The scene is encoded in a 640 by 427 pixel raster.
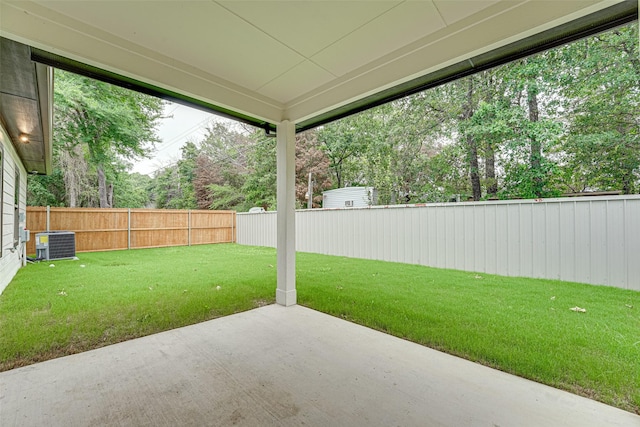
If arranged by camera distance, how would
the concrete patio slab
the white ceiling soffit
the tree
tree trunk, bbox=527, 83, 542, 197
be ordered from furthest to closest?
1. the tree
2. tree trunk, bbox=527, 83, 542, 197
3. the white ceiling soffit
4. the concrete patio slab

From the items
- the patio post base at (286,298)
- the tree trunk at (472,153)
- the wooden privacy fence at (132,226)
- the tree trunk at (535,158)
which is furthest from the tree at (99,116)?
the tree trunk at (535,158)

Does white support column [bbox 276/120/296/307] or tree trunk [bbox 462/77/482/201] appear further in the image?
tree trunk [bbox 462/77/482/201]

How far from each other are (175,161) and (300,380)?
2104cm

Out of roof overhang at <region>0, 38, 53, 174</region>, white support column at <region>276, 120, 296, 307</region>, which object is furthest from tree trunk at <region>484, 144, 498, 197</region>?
roof overhang at <region>0, 38, 53, 174</region>

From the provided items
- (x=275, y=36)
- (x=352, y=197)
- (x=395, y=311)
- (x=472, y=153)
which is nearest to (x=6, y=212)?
(x=275, y=36)

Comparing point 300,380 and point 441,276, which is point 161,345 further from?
point 441,276

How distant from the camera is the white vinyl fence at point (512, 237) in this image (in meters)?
4.22

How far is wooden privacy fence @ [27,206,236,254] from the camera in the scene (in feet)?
24.9

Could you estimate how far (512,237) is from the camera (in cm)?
522

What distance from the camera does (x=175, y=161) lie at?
19.6 meters

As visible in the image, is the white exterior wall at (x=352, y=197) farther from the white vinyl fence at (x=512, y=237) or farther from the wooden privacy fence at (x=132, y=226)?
the wooden privacy fence at (x=132, y=226)

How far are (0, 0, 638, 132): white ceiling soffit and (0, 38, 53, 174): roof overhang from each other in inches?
15.1

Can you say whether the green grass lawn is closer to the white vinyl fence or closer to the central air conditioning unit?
the white vinyl fence

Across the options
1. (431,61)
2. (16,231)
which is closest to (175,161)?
(16,231)
